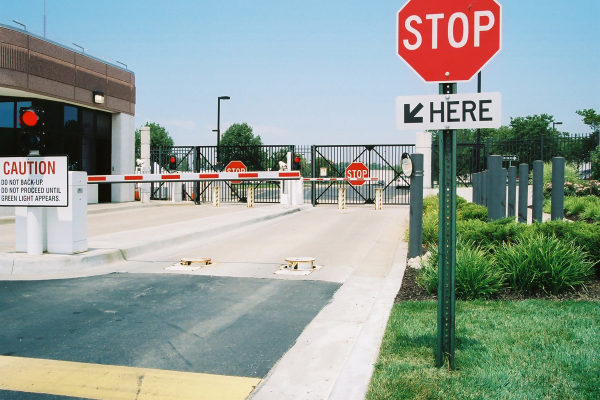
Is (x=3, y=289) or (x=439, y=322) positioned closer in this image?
(x=439, y=322)

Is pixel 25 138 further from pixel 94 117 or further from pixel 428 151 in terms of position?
pixel 428 151

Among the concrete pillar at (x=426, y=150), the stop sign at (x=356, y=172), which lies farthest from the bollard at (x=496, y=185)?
the stop sign at (x=356, y=172)

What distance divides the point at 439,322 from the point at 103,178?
10.2m

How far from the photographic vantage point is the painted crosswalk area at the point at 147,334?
162 inches

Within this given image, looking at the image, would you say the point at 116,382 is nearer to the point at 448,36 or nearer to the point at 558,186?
the point at 448,36

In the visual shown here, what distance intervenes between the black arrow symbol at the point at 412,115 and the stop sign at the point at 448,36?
249 mm

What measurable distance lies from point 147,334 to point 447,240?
10.2 ft

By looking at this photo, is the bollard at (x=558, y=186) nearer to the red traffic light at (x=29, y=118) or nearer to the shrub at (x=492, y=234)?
the shrub at (x=492, y=234)

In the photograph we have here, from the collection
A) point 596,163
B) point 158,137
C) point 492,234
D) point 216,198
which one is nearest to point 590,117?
point 596,163

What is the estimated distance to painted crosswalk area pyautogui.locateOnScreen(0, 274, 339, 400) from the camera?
412 centimetres

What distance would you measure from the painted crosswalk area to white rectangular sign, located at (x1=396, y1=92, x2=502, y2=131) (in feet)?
7.75

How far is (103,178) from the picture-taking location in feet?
41.0

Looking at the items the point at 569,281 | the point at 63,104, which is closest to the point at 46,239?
the point at 569,281

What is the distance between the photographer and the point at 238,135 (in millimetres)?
71688
